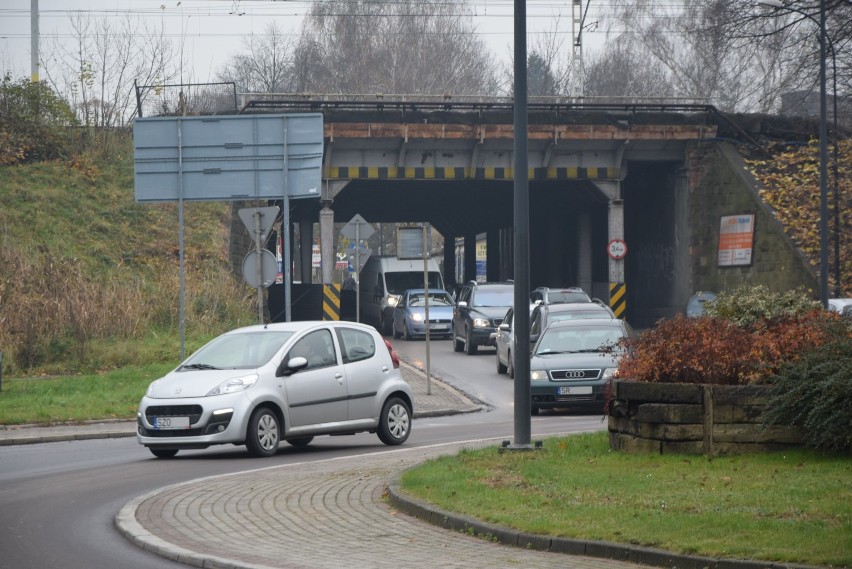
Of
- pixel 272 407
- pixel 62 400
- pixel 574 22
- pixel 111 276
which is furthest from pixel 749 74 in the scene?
pixel 272 407

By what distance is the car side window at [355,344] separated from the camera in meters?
17.3

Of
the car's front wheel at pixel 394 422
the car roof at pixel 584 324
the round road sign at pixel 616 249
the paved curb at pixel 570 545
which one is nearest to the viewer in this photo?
the paved curb at pixel 570 545

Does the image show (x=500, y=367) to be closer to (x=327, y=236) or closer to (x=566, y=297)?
(x=566, y=297)

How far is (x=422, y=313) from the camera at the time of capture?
44781mm

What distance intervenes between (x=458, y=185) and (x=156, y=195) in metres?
27.4

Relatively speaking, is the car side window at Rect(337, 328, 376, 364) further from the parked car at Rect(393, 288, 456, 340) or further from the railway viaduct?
the parked car at Rect(393, 288, 456, 340)

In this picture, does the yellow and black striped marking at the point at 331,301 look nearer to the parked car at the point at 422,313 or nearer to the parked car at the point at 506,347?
the parked car at the point at 422,313

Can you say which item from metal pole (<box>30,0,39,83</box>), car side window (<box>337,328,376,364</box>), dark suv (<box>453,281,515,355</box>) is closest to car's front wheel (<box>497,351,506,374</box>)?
dark suv (<box>453,281,515,355</box>)

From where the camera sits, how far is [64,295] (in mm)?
30922

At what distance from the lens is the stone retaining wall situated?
12.3m

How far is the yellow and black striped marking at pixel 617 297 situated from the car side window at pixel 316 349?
91.7 ft

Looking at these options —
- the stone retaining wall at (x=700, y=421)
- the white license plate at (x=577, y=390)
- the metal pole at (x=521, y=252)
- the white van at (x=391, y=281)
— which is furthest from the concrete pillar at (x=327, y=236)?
the stone retaining wall at (x=700, y=421)

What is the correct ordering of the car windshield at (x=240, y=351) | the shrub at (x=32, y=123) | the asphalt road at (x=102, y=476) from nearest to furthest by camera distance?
the asphalt road at (x=102, y=476) → the car windshield at (x=240, y=351) → the shrub at (x=32, y=123)

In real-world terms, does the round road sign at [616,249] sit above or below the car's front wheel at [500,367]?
above
